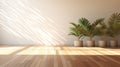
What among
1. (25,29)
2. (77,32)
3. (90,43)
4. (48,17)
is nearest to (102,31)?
(90,43)

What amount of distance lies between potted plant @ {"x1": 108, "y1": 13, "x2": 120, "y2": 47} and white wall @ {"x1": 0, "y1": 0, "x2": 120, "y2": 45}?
0.72 m

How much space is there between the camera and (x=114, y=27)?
9.54 m

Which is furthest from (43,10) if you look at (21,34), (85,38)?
(85,38)

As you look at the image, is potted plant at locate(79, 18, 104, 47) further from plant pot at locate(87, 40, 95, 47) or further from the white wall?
the white wall

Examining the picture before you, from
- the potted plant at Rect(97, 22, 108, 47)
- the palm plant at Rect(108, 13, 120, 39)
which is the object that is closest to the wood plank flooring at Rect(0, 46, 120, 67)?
the palm plant at Rect(108, 13, 120, 39)

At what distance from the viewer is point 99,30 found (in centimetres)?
989

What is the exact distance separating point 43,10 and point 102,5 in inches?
103

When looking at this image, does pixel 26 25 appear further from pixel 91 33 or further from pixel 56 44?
pixel 91 33

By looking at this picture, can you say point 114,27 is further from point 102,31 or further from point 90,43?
point 90,43

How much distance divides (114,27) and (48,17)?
9.66 feet

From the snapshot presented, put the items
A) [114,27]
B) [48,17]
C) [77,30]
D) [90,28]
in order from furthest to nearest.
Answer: [48,17] < [90,28] < [77,30] < [114,27]

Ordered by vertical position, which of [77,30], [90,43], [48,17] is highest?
[48,17]

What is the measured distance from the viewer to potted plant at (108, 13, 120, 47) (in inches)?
376

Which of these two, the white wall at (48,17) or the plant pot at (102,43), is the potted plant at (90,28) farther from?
the white wall at (48,17)
